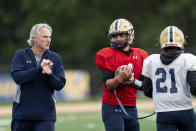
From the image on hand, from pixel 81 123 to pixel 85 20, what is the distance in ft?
58.3

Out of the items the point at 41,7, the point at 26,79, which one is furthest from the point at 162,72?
the point at 41,7

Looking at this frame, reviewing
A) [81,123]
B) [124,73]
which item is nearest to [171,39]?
[124,73]

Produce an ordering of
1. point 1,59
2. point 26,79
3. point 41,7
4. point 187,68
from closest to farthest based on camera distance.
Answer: point 187,68 < point 26,79 < point 1,59 < point 41,7

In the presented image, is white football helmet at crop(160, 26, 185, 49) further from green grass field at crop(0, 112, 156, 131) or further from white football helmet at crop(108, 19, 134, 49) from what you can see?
green grass field at crop(0, 112, 156, 131)

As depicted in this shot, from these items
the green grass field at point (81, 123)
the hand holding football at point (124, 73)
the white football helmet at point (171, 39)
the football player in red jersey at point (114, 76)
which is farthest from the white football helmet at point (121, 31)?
the green grass field at point (81, 123)

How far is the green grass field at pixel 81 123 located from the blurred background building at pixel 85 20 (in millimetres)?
10641

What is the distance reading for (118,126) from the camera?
598cm

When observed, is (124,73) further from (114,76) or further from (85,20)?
(85,20)

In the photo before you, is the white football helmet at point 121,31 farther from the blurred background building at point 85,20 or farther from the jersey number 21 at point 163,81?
the blurred background building at point 85,20

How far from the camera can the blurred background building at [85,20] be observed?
1104 inches

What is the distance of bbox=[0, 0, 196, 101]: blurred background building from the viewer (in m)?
28.0

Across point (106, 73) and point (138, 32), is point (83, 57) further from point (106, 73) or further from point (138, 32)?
point (106, 73)

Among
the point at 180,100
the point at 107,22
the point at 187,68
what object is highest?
the point at 107,22

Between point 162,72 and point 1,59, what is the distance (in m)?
20.3
